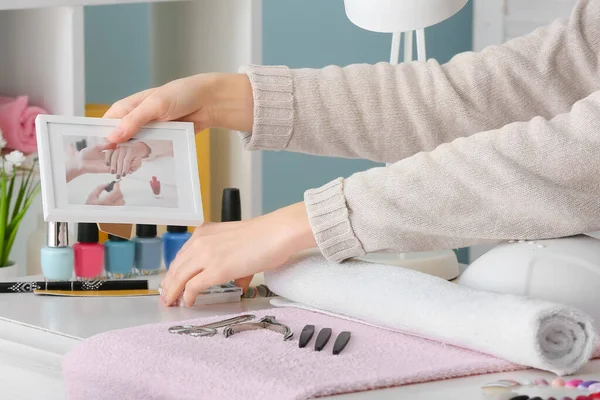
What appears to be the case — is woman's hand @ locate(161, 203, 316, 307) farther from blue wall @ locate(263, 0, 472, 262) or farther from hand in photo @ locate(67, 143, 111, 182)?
blue wall @ locate(263, 0, 472, 262)

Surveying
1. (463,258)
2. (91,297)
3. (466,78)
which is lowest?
(463,258)

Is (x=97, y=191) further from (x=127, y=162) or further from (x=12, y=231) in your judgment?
(x=12, y=231)

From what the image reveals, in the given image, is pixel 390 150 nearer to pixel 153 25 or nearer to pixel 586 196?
pixel 586 196

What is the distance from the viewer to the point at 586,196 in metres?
0.99

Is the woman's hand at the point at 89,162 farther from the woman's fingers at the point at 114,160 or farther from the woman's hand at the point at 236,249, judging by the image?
the woman's hand at the point at 236,249

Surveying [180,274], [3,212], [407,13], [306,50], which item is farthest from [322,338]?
[306,50]

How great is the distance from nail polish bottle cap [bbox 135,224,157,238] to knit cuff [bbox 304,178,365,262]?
320mm

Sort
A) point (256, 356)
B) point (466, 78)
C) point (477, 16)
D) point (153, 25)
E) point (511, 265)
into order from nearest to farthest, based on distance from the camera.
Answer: point (256, 356) → point (511, 265) → point (466, 78) → point (153, 25) → point (477, 16)

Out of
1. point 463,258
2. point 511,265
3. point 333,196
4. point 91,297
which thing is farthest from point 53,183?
point 463,258

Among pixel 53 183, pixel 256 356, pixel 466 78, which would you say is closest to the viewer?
pixel 256 356

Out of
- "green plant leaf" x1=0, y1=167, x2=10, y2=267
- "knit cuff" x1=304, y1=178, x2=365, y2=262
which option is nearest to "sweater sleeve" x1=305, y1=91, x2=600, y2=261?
"knit cuff" x1=304, y1=178, x2=365, y2=262

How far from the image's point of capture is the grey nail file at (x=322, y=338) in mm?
887

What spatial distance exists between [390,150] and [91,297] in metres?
0.39

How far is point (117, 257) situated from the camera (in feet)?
4.16
